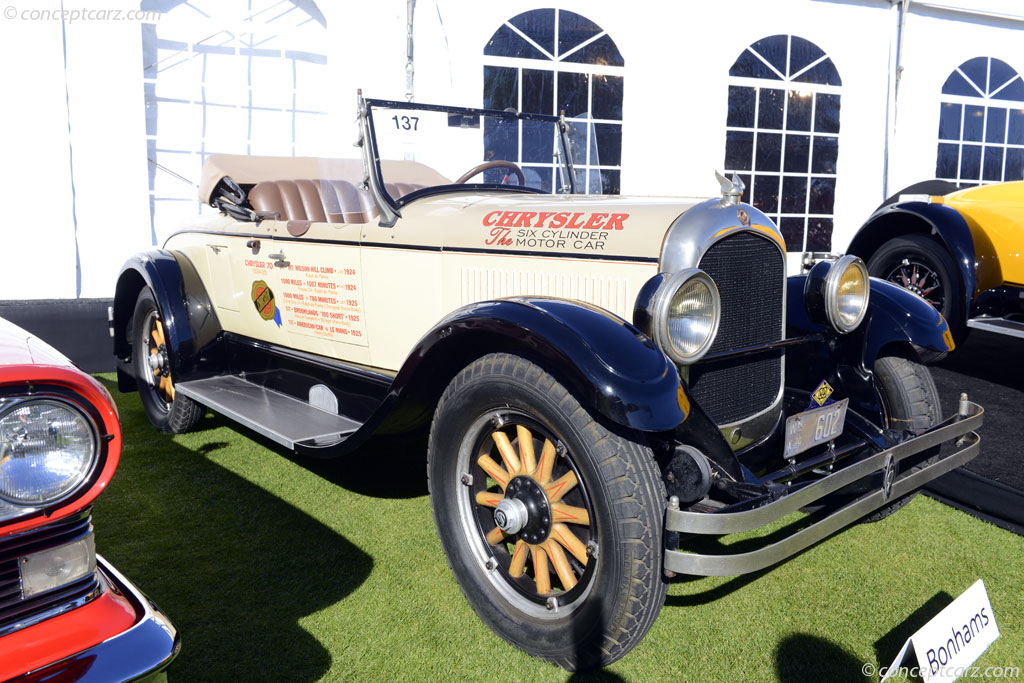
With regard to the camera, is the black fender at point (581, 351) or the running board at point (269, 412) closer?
the black fender at point (581, 351)

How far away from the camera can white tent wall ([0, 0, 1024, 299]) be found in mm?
5527

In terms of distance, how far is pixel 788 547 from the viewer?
1942mm

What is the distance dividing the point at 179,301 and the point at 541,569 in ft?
8.95

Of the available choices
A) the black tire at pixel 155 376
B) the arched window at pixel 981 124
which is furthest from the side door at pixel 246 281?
the arched window at pixel 981 124

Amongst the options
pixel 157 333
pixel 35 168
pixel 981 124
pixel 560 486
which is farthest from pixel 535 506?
pixel 981 124

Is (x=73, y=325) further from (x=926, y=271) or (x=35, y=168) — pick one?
(x=926, y=271)

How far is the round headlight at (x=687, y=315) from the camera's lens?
209 centimetres

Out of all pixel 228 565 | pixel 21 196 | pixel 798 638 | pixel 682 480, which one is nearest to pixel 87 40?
pixel 21 196

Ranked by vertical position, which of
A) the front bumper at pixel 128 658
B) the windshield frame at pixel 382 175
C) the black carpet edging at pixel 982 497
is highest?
the windshield frame at pixel 382 175

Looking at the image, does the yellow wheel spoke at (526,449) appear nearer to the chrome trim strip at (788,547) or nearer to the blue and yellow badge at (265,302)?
the chrome trim strip at (788,547)

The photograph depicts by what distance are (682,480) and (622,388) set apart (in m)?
0.40

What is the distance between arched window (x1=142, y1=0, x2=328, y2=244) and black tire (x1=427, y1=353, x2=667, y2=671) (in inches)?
194

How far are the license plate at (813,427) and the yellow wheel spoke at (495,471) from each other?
88 centimetres

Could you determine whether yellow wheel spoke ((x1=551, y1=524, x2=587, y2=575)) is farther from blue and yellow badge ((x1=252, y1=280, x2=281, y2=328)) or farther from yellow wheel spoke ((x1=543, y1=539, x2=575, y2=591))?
blue and yellow badge ((x1=252, y1=280, x2=281, y2=328))
